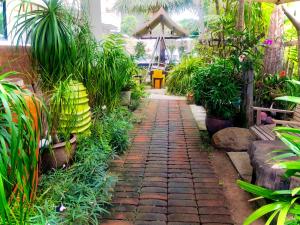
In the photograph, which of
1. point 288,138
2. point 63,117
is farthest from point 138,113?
A: point 288,138

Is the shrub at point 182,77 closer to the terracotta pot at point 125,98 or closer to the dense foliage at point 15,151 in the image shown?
the terracotta pot at point 125,98

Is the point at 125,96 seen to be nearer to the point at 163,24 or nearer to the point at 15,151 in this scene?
the point at 15,151

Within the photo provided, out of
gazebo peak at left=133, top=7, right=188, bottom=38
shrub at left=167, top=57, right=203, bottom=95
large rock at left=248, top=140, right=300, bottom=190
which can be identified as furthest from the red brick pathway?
gazebo peak at left=133, top=7, right=188, bottom=38

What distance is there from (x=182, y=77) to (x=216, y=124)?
4.24 meters

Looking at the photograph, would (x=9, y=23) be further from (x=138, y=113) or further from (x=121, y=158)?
(x=138, y=113)

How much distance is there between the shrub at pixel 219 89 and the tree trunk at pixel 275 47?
3.70 feet

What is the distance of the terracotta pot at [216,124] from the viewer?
3992 mm

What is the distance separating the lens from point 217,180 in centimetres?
287

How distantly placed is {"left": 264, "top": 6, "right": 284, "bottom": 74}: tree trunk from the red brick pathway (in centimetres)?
175

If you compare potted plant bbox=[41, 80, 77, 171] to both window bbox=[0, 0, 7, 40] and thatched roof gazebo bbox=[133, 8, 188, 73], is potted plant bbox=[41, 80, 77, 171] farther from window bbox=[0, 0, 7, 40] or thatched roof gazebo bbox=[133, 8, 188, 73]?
thatched roof gazebo bbox=[133, 8, 188, 73]

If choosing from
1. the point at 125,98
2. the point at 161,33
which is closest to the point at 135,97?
the point at 125,98

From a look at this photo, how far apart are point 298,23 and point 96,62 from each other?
97.4 inches

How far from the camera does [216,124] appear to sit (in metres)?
4.01

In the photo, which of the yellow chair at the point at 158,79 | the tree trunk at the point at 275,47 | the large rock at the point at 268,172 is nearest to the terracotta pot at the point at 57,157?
the large rock at the point at 268,172
